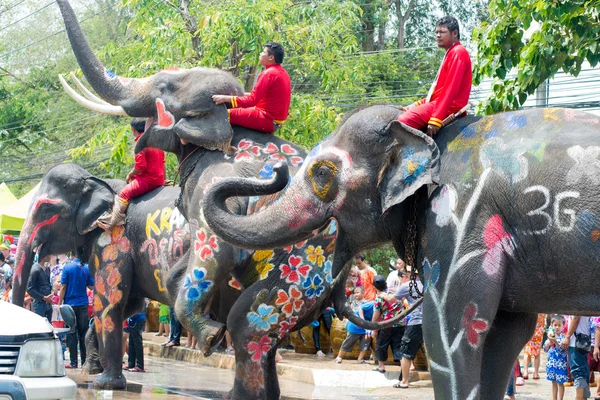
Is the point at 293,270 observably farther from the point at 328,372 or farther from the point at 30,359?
the point at 328,372

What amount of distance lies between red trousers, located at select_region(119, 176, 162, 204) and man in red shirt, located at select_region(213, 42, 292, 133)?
Result: 2.27 meters

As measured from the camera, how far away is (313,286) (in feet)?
25.9

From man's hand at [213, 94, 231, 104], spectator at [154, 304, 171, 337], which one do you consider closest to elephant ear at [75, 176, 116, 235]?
man's hand at [213, 94, 231, 104]

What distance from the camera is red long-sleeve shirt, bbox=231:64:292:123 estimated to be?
8.23 m

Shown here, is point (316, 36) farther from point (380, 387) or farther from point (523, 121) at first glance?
point (523, 121)

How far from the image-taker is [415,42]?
28.6 metres

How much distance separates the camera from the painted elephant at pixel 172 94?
27.3ft

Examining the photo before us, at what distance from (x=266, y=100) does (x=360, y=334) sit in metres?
6.82

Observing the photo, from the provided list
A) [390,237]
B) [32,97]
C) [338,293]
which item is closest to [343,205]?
[390,237]

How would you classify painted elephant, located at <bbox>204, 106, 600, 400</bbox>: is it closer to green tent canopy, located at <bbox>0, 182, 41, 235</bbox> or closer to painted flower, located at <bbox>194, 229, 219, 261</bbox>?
painted flower, located at <bbox>194, 229, 219, 261</bbox>

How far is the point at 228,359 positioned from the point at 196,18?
557 centimetres

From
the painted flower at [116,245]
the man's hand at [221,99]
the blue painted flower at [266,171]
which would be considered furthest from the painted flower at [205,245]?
the painted flower at [116,245]

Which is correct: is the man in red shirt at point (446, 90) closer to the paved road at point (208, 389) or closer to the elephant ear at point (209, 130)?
the elephant ear at point (209, 130)

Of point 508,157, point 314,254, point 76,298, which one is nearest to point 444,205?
point 508,157
